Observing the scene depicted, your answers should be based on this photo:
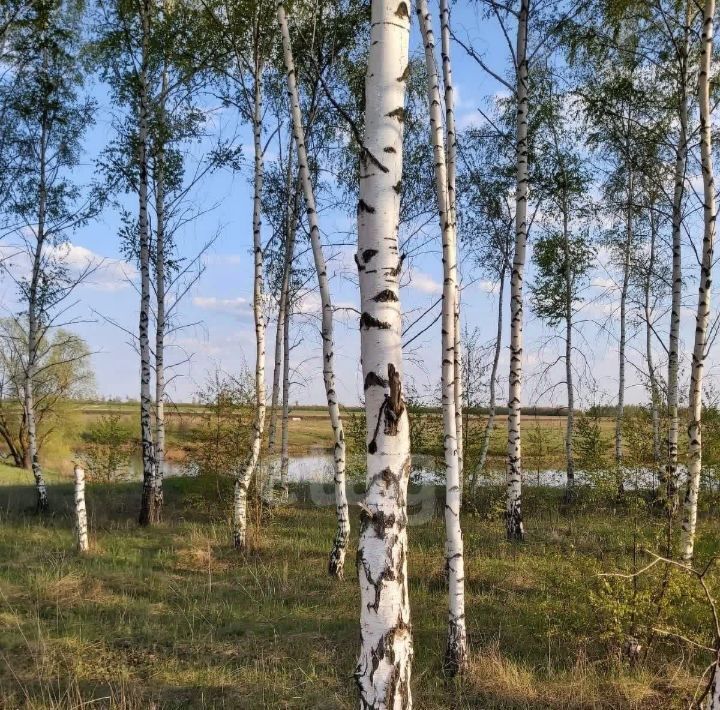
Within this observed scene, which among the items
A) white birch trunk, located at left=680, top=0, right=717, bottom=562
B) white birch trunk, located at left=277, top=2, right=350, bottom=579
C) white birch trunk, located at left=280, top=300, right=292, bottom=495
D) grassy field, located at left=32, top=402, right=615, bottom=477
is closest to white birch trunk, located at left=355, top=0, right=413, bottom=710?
white birch trunk, located at left=680, top=0, right=717, bottom=562

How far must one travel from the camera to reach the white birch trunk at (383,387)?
2.87 m

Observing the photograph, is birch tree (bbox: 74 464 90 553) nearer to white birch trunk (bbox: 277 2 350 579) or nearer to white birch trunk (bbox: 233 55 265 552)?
white birch trunk (bbox: 233 55 265 552)

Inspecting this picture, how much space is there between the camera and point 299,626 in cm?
606

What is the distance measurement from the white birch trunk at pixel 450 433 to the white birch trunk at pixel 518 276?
3.89 meters

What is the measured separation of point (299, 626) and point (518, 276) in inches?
220

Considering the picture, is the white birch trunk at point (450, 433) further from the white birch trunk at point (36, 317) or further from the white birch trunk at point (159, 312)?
the white birch trunk at point (36, 317)

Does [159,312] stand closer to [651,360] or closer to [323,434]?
[651,360]

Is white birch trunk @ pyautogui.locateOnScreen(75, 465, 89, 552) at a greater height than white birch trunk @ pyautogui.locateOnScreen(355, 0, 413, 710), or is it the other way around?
white birch trunk @ pyautogui.locateOnScreen(355, 0, 413, 710)

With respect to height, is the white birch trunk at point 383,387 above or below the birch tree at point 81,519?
above

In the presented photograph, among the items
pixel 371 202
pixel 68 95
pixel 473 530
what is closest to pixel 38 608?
pixel 371 202

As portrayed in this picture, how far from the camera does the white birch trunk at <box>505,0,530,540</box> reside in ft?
28.3

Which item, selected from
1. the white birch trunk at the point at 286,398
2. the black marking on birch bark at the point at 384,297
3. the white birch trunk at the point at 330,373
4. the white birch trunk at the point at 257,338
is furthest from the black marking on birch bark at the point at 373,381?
the white birch trunk at the point at 286,398

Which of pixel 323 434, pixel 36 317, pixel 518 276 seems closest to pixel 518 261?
pixel 518 276

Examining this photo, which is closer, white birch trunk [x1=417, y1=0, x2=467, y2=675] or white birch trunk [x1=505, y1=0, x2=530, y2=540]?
white birch trunk [x1=417, y1=0, x2=467, y2=675]
